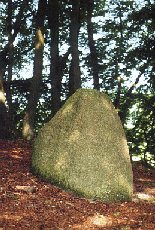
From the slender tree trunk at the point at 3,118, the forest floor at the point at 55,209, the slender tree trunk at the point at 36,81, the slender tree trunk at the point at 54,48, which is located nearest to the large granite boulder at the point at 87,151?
the forest floor at the point at 55,209

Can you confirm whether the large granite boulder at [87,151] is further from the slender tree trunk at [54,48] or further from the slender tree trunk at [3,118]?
the slender tree trunk at [54,48]

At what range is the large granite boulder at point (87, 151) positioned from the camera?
6535mm

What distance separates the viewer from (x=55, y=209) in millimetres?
5621

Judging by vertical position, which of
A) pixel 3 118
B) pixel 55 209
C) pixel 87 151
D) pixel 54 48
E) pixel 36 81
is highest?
pixel 54 48

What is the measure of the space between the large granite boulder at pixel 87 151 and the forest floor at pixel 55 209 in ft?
0.79

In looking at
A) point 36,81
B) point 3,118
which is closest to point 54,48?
point 36,81

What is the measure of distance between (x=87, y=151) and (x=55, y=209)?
5.22 feet

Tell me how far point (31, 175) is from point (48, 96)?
12449 mm

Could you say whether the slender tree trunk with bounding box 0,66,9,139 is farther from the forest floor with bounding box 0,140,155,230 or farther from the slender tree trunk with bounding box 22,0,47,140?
the forest floor with bounding box 0,140,155,230

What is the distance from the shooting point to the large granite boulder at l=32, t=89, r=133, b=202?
21.4 feet

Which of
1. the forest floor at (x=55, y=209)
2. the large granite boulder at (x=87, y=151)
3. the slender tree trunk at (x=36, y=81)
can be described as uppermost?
the slender tree trunk at (x=36, y=81)

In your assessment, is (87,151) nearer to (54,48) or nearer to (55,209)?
(55,209)

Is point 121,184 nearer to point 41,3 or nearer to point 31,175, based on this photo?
point 31,175

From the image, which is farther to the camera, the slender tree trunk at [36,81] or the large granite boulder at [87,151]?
the slender tree trunk at [36,81]
